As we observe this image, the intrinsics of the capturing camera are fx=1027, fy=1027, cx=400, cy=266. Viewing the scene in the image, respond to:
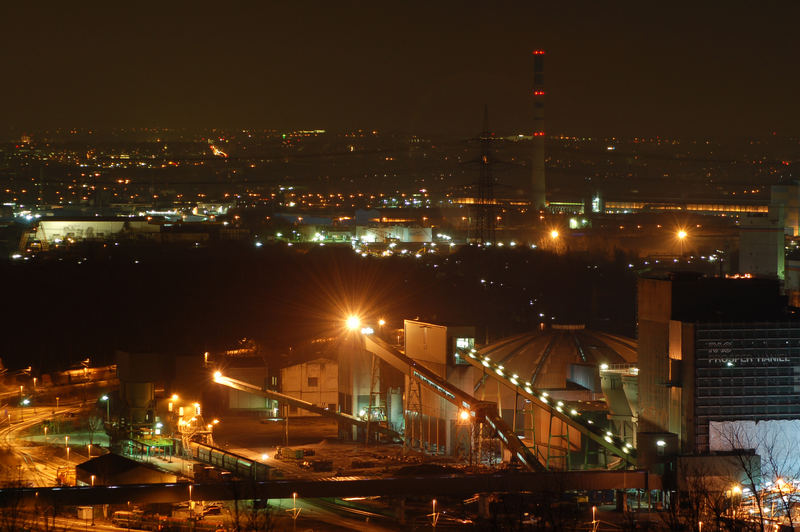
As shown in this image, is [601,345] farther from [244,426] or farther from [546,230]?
[546,230]

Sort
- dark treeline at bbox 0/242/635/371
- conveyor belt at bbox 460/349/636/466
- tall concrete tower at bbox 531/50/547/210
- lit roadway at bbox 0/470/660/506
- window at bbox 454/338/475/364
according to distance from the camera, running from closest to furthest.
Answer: lit roadway at bbox 0/470/660/506 → conveyor belt at bbox 460/349/636/466 → window at bbox 454/338/475/364 → dark treeline at bbox 0/242/635/371 → tall concrete tower at bbox 531/50/547/210

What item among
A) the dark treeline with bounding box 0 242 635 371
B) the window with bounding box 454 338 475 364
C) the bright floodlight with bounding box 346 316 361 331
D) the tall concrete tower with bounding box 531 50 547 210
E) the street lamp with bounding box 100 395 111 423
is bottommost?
the street lamp with bounding box 100 395 111 423

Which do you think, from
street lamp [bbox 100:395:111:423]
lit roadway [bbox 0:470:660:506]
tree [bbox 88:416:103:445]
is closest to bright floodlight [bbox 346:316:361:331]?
street lamp [bbox 100:395:111:423]

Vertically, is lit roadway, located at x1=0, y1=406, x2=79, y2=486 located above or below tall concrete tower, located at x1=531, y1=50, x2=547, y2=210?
below

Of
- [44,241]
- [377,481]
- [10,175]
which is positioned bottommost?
[377,481]

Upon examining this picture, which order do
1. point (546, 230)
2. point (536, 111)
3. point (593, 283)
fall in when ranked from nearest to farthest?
point (593, 283)
point (546, 230)
point (536, 111)

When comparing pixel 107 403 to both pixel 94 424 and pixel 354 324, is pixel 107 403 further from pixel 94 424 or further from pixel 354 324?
pixel 354 324

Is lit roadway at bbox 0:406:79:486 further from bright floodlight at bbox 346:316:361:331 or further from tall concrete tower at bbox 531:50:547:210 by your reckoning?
tall concrete tower at bbox 531:50:547:210

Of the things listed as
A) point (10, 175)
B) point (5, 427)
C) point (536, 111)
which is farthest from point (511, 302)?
point (10, 175)
